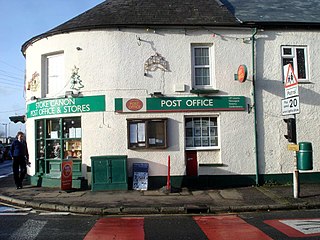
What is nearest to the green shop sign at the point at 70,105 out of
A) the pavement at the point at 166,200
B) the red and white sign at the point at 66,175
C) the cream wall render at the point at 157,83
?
the cream wall render at the point at 157,83

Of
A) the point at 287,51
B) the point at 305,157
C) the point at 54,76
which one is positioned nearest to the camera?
the point at 305,157

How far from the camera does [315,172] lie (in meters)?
12.7

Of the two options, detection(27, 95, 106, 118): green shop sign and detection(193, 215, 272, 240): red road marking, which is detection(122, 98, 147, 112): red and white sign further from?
detection(193, 215, 272, 240): red road marking

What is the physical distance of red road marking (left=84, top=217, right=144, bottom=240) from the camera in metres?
6.69

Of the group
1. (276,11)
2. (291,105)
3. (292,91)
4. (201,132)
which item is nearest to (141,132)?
(201,132)

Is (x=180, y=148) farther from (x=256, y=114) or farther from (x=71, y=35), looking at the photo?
(x=71, y=35)

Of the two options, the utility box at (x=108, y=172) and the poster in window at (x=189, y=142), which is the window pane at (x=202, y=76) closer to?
the poster in window at (x=189, y=142)

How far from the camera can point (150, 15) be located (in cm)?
1283

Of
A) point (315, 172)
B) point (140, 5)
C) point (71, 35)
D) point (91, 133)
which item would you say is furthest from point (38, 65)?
point (315, 172)

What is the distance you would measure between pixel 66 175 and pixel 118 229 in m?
5.00

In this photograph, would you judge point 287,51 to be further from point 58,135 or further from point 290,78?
point 58,135

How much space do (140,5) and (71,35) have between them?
116 inches

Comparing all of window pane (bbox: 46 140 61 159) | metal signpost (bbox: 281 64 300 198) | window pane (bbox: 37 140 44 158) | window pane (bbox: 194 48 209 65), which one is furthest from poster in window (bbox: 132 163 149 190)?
metal signpost (bbox: 281 64 300 198)

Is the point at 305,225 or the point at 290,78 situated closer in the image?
the point at 305,225
